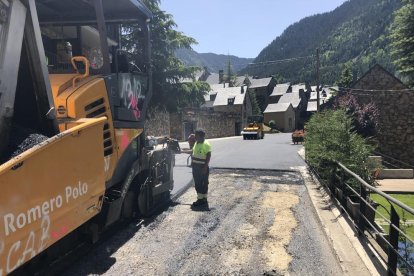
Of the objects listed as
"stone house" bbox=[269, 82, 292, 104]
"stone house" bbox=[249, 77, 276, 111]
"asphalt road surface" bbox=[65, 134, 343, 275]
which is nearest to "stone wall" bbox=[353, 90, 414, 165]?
"asphalt road surface" bbox=[65, 134, 343, 275]

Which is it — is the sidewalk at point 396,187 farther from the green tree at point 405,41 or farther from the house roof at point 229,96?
the house roof at point 229,96

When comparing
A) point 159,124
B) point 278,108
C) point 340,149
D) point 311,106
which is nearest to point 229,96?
point 278,108

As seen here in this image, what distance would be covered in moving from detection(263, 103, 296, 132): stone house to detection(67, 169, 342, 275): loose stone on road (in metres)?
74.9

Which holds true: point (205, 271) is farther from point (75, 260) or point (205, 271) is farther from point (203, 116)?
point (203, 116)

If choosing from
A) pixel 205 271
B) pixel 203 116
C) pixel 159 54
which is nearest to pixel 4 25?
pixel 205 271

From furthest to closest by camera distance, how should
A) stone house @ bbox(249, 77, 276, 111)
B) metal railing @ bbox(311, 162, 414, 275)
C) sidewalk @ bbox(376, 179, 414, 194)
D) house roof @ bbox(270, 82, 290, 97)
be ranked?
stone house @ bbox(249, 77, 276, 111), house roof @ bbox(270, 82, 290, 97), sidewalk @ bbox(376, 179, 414, 194), metal railing @ bbox(311, 162, 414, 275)

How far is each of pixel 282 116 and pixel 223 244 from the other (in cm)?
7870

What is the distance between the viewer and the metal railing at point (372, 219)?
4.58 meters

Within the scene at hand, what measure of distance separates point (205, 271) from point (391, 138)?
74.3 ft

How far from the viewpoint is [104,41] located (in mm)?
5379

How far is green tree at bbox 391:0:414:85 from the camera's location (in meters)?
26.2

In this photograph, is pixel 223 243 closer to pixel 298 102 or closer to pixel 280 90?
pixel 298 102

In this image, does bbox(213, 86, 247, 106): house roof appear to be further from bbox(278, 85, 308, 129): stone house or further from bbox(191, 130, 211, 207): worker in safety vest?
bbox(191, 130, 211, 207): worker in safety vest

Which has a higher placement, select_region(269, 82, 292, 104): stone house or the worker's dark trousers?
select_region(269, 82, 292, 104): stone house
